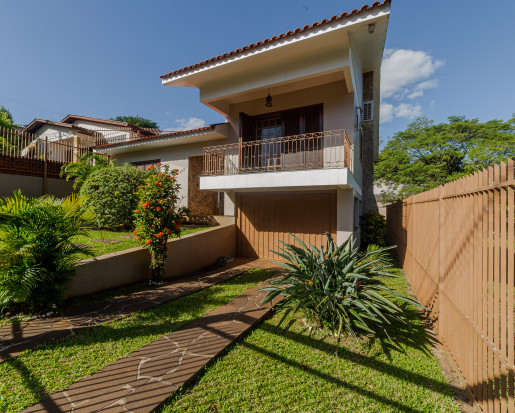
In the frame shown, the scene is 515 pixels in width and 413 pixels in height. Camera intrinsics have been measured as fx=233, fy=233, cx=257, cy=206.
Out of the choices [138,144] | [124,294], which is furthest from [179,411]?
[138,144]

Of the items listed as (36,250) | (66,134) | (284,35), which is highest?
(66,134)

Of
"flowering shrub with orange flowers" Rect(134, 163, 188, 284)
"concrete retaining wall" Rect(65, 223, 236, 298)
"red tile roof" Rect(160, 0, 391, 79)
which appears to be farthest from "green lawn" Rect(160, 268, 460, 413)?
"red tile roof" Rect(160, 0, 391, 79)

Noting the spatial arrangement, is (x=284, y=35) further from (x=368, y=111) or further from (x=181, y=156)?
(x=181, y=156)

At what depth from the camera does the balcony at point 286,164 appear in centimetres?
696

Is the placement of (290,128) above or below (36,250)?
above

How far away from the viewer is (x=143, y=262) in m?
6.43

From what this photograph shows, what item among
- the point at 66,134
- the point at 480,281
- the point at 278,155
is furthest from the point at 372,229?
the point at 66,134

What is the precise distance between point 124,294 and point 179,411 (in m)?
3.94

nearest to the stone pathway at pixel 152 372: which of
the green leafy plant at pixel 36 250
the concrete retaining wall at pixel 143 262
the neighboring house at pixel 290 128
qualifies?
the green leafy plant at pixel 36 250

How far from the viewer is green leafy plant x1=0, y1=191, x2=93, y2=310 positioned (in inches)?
151

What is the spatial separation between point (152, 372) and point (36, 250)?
3.17m

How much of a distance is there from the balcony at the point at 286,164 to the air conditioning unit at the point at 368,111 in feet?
11.3

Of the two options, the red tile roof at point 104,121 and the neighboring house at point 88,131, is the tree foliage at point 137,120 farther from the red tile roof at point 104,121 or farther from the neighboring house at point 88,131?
the neighboring house at point 88,131

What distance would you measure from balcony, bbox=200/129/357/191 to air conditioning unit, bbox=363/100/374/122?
3.45 m
